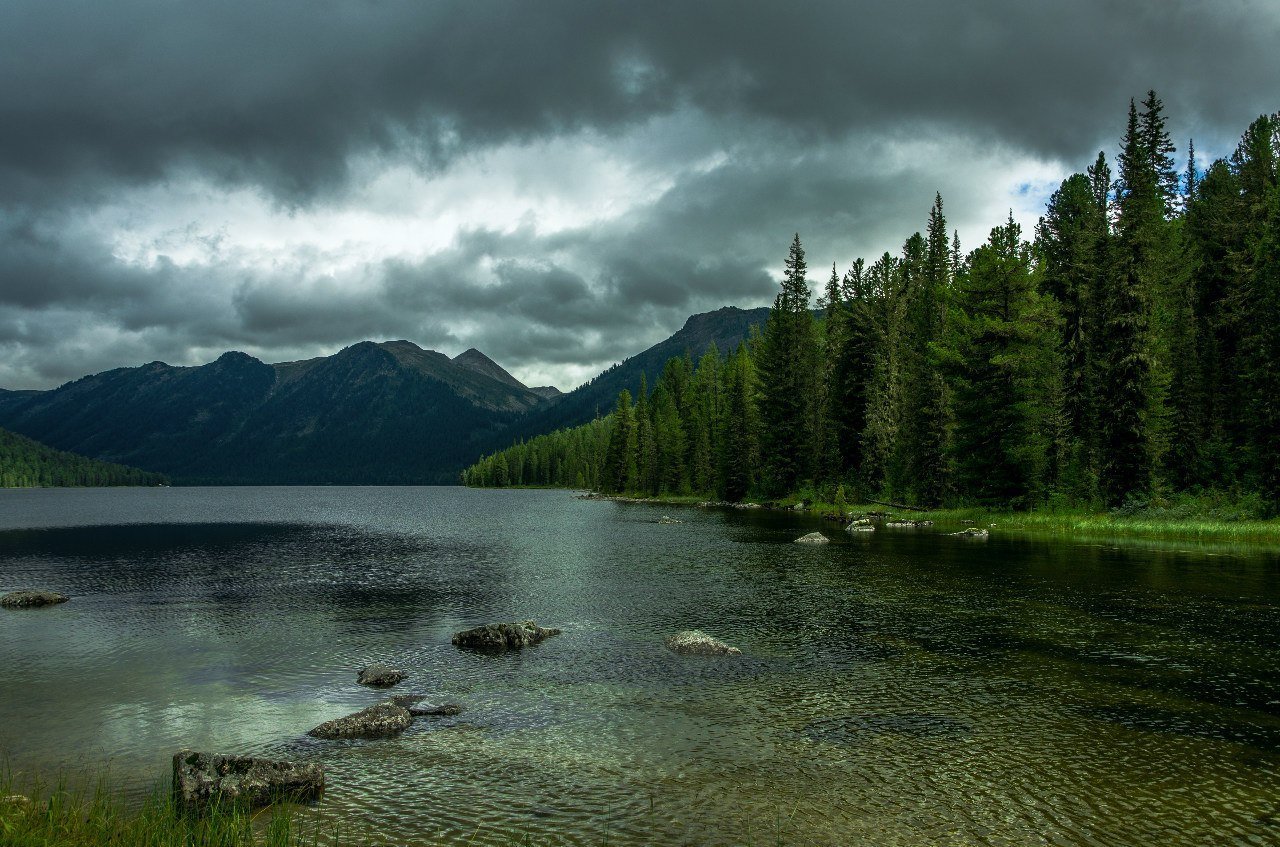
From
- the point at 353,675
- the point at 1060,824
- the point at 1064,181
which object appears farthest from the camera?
the point at 1064,181

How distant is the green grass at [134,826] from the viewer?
1002 cm

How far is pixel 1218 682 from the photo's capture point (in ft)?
64.4

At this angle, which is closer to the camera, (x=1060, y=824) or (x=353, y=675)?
(x=1060, y=824)

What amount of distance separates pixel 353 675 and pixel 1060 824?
19.2 m

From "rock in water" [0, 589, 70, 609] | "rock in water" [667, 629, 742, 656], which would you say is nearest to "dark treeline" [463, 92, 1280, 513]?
"rock in water" [667, 629, 742, 656]

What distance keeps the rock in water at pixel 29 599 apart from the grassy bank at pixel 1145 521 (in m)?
67.8

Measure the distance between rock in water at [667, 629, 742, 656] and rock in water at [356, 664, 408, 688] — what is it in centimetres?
903

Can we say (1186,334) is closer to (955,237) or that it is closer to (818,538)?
(818,538)

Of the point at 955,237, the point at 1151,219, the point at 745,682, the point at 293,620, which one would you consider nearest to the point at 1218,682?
the point at 745,682

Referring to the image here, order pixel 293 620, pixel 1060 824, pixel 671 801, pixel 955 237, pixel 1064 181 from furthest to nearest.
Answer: pixel 955 237, pixel 1064 181, pixel 293 620, pixel 671 801, pixel 1060 824

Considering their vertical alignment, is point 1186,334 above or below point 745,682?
above

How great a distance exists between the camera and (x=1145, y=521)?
58.1m

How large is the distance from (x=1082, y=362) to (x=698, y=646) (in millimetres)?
69945

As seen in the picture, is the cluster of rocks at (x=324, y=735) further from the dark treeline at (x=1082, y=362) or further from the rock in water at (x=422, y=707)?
the dark treeline at (x=1082, y=362)
